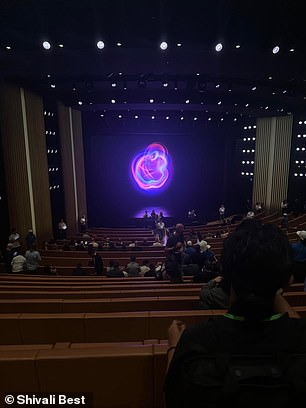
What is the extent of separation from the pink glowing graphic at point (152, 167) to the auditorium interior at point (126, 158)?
10cm

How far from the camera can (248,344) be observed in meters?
0.95

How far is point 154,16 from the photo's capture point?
7.89 meters

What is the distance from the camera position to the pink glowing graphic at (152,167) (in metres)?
20.9

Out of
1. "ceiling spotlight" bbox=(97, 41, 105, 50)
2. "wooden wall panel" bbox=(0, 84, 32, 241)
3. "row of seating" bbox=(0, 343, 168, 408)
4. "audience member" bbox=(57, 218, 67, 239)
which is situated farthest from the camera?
"audience member" bbox=(57, 218, 67, 239)

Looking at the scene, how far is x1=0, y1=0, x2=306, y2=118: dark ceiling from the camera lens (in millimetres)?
7516

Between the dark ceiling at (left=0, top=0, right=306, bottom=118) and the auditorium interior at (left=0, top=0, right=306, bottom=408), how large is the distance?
0.05 metres

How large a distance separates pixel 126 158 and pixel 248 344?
805 inches

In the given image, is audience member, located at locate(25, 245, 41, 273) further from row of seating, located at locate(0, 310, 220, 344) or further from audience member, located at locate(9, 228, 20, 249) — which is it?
row of seating, located at locate(0, 310, 220, 344)

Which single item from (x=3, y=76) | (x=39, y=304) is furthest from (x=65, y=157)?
(x=39, y=304)

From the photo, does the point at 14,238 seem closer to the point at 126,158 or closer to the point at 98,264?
the point at 98,264

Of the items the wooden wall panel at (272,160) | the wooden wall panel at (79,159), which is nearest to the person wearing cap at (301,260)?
the wooden wall panel at (79,159)

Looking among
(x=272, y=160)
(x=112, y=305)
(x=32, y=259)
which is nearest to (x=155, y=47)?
(x=32, y=259)

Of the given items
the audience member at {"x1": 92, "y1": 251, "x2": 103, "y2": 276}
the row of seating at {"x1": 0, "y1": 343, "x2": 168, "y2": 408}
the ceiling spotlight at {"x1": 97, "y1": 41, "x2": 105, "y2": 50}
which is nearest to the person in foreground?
the row of seating at {"x1": 0, "y1": 343, "x2": 168, "y2": 408}

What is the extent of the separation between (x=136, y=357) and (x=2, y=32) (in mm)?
9653
